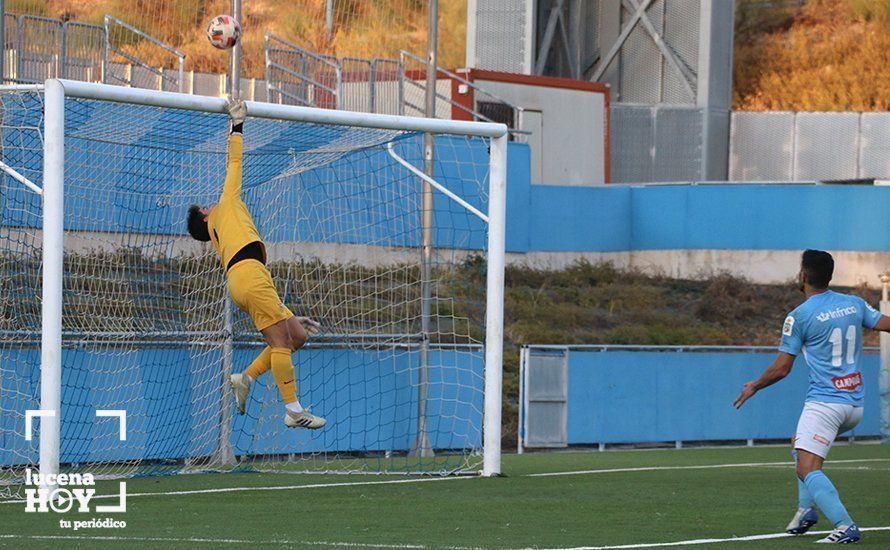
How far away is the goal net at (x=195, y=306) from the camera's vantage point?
48.0 ft

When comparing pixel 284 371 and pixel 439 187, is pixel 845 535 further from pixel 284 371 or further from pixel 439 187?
pixel 439 187

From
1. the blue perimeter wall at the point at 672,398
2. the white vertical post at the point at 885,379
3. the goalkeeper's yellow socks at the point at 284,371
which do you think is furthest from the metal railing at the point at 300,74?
the goalkeeper's yellow socks at the point at 284,371

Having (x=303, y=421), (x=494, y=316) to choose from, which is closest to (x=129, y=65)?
(x=494, y=316)

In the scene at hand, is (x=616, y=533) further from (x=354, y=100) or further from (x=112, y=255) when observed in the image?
(x=354, y=100)

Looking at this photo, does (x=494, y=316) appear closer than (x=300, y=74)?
Yes

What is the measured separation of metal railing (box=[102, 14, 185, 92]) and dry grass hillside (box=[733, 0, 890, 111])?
91.5 feet

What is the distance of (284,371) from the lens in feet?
39.8

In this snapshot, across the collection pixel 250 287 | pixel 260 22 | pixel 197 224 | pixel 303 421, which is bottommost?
pixel 303 421

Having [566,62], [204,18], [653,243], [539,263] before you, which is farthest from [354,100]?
[566,62]

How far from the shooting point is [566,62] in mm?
41344

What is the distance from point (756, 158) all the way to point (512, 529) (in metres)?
31.8

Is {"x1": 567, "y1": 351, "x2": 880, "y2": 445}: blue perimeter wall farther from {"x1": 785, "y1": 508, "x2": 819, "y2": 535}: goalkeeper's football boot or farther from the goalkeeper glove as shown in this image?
{"x1": 785, "y1": 508, "x2": 819, "y2": 535}: goalkeeper's football boot

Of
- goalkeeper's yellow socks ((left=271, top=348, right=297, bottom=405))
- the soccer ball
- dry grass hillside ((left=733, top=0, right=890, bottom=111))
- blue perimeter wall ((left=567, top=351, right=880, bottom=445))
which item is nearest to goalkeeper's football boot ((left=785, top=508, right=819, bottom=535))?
goalkeeper's yellow socks ((left=271, top=348, right=297, bottom=405))

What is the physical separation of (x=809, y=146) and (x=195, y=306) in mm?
26896
